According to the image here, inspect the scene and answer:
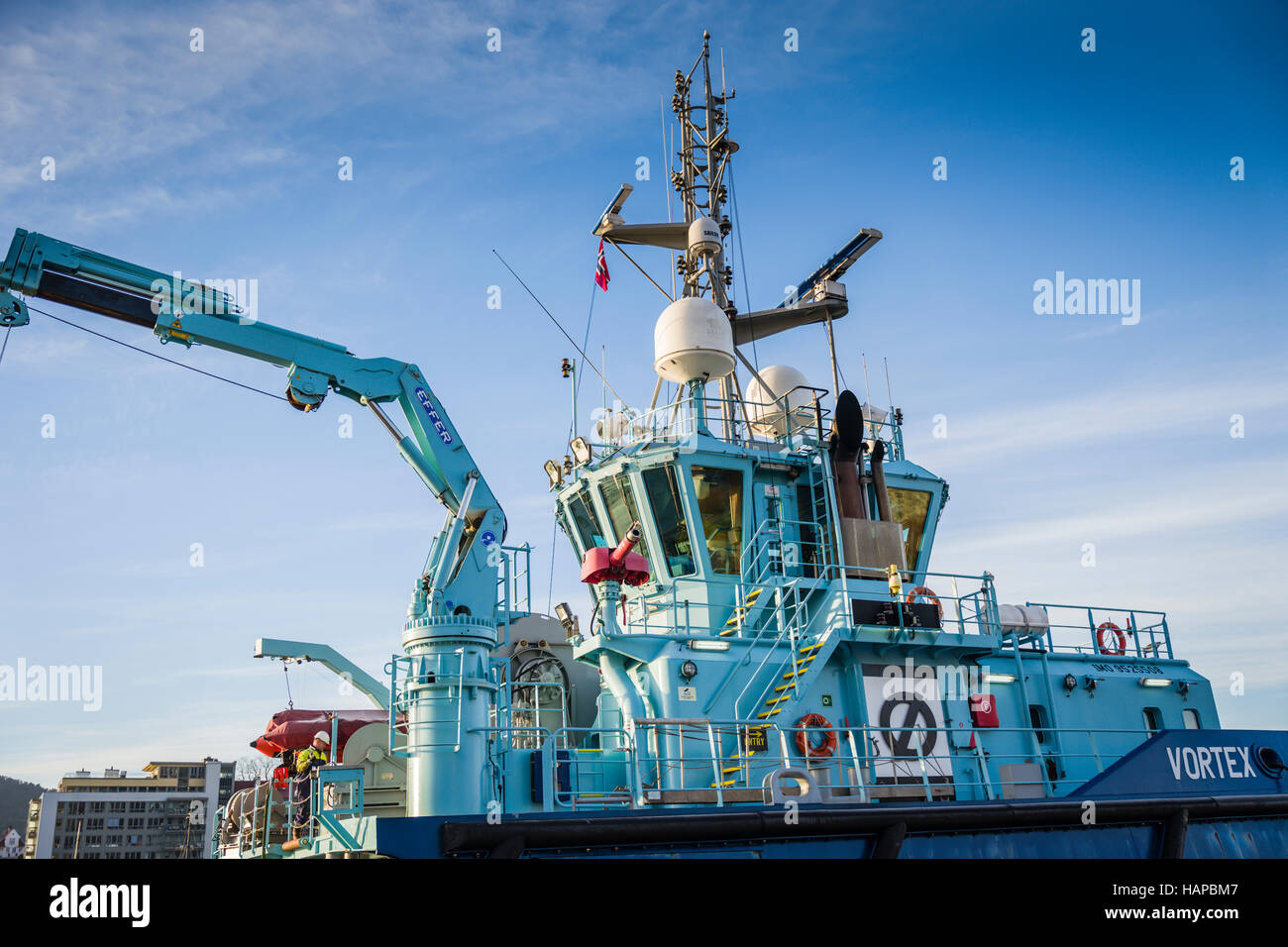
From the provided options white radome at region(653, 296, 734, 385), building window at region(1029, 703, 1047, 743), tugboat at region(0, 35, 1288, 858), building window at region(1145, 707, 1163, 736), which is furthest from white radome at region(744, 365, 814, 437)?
building window at region(1145, 707, 1163, 736)

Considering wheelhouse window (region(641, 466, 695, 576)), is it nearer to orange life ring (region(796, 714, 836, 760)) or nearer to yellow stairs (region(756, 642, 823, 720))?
yellow stairs (region(756, 642, 823, 720))

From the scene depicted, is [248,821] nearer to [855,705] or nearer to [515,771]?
[515,771]

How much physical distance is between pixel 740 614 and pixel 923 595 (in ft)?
9.88

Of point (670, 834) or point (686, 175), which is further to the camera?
point (686, 175)

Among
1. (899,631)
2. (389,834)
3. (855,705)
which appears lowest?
(389,834)

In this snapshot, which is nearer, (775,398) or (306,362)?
(306,362)

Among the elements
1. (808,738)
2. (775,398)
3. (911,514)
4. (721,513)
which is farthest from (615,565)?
(775,398)

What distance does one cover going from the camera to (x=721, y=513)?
53.8 ft

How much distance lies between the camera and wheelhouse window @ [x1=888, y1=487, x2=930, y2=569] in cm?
1814

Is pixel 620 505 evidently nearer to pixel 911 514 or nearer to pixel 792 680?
pixel 792 680
